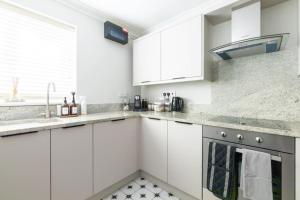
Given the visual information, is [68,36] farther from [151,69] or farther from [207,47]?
[207,47]

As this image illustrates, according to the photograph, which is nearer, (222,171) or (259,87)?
(222,171)

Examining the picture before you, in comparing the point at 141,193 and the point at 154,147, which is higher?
the point at 154,147

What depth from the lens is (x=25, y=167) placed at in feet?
3.59

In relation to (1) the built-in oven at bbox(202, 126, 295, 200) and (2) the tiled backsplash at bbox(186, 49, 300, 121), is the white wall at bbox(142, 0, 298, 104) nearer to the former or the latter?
(2) the tiled backsplash at bbox(186, 49, 300, 121)

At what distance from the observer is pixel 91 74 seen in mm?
2115

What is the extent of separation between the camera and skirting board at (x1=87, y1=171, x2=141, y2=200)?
5.24ft

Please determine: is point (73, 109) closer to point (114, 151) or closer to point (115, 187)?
point (114, 151)

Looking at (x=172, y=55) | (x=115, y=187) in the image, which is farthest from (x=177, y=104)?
(x=115, y=187)

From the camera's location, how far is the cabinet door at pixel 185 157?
1.46 m

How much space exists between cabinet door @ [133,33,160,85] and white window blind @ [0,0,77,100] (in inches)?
A: 36.4

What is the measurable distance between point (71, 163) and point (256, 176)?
1.51 m

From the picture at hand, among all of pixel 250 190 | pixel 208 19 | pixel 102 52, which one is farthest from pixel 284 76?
pixel 102 52

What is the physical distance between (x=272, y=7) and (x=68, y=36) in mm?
2381

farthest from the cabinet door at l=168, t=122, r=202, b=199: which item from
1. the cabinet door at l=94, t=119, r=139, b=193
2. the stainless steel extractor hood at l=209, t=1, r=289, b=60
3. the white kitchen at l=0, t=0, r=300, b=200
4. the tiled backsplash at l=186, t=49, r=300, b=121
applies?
the stainless steel extractor hood at l=209, t=1, r=289, b=60
